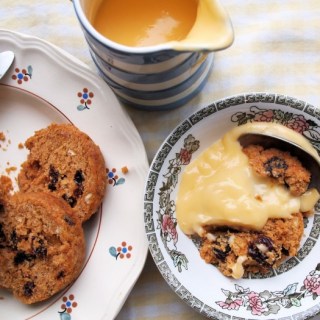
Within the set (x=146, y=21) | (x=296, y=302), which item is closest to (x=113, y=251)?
(x=296, y=302)

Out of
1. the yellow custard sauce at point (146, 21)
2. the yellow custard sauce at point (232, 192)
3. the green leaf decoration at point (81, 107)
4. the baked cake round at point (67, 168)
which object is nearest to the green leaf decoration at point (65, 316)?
the baked cake round at point (67, 168)

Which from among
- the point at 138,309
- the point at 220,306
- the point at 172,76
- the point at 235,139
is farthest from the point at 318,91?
the point at 138,309

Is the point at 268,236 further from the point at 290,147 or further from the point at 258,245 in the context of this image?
the point at 290,147

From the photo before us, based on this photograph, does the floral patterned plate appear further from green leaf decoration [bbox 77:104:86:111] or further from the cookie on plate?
green leaf decoration [bbox 77:104:86:111]

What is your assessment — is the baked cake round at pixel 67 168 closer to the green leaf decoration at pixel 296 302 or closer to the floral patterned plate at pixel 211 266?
the floral patterned plate at pixel 211 266

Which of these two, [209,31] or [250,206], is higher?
[209,31]
